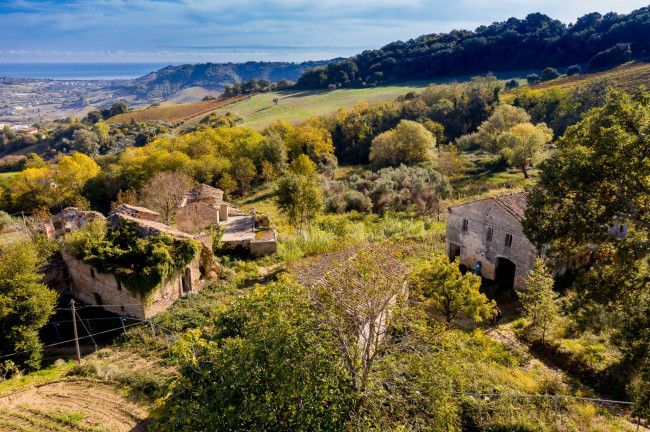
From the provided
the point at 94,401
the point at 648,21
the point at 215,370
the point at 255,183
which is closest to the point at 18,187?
the point at 255,183

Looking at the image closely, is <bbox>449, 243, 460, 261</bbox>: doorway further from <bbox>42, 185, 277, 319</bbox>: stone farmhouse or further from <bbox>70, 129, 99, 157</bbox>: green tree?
<bbox>70, 129, 99, 157</bbox>: green tree

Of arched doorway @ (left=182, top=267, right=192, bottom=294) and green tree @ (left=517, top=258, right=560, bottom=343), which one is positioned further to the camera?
arched doorway @ (left=182, top=267, right=192, bottom=294)

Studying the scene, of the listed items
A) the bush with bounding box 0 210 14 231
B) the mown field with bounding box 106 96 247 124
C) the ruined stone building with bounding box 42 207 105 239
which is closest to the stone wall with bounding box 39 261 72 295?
the ruined stone building with bounding box 42 207 105 239

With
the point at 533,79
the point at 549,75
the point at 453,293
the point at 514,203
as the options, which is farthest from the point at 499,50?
the point at 453,293

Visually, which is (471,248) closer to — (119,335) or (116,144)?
(119,335)

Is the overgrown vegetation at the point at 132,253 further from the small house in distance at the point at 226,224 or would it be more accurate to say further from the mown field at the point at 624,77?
the mown field at the point at 624,77
